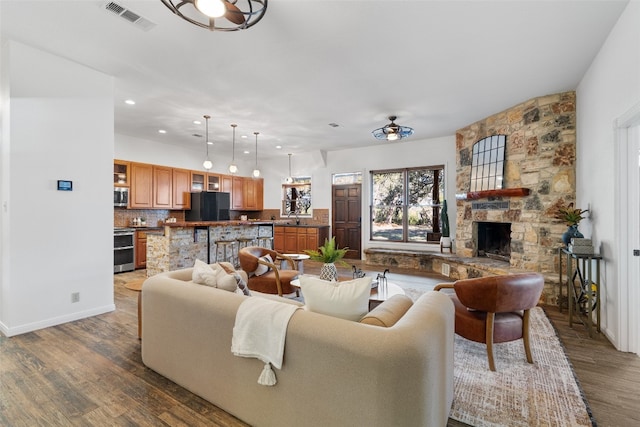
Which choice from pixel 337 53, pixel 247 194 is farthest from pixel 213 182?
pixel 337 53

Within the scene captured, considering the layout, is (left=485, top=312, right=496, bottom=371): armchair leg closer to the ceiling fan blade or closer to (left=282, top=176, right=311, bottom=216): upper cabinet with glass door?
the ceiling fan blade

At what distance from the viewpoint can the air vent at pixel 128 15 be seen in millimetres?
2426

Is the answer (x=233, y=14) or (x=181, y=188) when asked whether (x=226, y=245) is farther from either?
(x=233, y=14)

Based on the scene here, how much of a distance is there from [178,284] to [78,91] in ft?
9.58

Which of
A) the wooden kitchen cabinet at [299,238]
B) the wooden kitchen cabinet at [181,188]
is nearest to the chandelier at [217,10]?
the wooden kitchen cabinet at [181,188]

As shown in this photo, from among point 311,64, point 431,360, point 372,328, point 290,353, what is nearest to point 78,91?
point 311,64

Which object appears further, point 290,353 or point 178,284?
point 178,284

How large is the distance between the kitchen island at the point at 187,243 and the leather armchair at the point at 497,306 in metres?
4.65

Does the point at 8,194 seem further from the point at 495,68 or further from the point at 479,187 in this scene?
the point at 479,187

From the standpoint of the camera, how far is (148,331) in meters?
2.37

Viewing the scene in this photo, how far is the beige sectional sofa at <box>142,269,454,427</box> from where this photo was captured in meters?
1.30

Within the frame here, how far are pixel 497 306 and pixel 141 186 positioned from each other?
699 cm

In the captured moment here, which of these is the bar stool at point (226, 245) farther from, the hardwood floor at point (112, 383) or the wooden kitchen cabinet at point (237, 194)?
the hardwood floor at point (112, 383)

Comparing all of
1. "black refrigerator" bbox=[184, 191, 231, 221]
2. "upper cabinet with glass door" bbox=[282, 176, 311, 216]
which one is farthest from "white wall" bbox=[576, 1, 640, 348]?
"black refrigerator" bbox=[184, 191, 231, 221]
